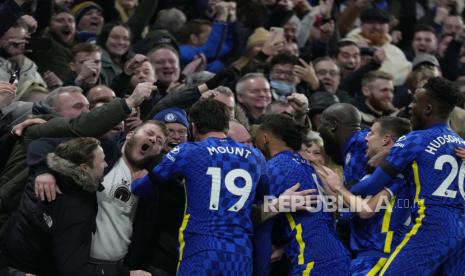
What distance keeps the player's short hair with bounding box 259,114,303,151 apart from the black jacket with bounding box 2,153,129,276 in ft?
5.04

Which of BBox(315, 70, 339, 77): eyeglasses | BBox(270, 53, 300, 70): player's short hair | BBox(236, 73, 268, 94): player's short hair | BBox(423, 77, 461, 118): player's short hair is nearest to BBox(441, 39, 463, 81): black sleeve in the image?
BBox(315, 70, 339, 77): eyeglasses

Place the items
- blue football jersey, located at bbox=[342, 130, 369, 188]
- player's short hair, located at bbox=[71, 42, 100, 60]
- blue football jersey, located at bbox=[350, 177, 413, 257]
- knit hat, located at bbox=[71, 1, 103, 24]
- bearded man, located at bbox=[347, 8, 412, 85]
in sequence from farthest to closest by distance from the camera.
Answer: bearded man, located at bbox=[347, 8, 412, 85] → knit hat, located at bbox=[71, 1, 103, 24] → player's short hair, located at bbox=[71, 42, 100, 60] → blue football jersey, located at bbox=[342, 130, 369, 188] → blue football jersey, located at bbox=[350, 177, 413, 257]

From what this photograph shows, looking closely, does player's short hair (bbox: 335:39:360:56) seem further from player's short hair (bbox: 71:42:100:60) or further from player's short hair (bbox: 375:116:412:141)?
player's short hair (bbox: 375:116:412:141)

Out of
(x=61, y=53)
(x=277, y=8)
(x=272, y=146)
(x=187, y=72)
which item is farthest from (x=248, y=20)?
(x=272, y=146)

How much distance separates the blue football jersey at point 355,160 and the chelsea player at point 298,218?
0.56 m

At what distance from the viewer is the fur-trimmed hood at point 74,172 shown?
823 cm

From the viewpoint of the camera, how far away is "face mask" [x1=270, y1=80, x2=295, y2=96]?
40.1 feet

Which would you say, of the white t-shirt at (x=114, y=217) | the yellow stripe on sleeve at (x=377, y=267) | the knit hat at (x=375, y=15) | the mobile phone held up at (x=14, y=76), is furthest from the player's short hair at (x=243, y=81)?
the knit hat at (x=375, y=15)

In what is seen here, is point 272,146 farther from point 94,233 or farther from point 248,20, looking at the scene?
point 248,20

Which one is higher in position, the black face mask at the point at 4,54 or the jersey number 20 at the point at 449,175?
the black face mask at the point at 4,54

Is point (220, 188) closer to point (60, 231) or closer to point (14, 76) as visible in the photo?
point (60, 231)

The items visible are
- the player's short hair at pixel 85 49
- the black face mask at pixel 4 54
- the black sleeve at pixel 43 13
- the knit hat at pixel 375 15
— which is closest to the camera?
the black face mask at pixel 4 54

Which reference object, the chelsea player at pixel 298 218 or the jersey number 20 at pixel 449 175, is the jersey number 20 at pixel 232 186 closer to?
the chelsea player at pixel 298 218

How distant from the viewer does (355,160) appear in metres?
9.10
